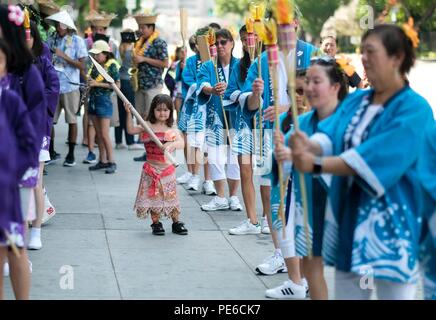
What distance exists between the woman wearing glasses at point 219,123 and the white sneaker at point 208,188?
81 cm

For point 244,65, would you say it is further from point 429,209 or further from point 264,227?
point 429,209

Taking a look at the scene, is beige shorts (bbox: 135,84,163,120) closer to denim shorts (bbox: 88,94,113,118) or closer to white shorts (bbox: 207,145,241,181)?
denim shorts (bbox: 88,94,113,118)

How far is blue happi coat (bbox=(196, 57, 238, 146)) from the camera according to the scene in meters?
10.2

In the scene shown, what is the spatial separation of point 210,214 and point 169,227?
2.88 feet

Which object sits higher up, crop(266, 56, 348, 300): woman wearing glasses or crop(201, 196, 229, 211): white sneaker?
crop(266, 56, 348, 300): woman wearing glasses

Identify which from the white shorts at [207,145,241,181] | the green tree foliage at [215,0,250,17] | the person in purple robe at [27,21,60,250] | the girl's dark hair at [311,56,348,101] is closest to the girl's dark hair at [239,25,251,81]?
the white shorts at [207,145,241,181]

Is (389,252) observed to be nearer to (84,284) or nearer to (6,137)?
(6,137)

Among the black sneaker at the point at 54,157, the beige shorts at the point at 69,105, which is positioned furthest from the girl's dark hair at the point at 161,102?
the beige shorts at the point at 69,105

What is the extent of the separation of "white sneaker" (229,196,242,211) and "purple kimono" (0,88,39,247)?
17.1 feet

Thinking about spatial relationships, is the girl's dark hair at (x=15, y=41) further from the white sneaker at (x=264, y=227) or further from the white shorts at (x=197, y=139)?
the white shorts at (x=197, y=139)

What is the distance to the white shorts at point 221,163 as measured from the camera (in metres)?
10.5

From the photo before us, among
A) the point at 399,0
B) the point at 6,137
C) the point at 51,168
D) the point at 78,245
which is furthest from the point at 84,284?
the point at 399,0

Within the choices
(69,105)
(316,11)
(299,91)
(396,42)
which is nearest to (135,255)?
(299,91)

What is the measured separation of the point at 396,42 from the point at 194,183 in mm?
7198
